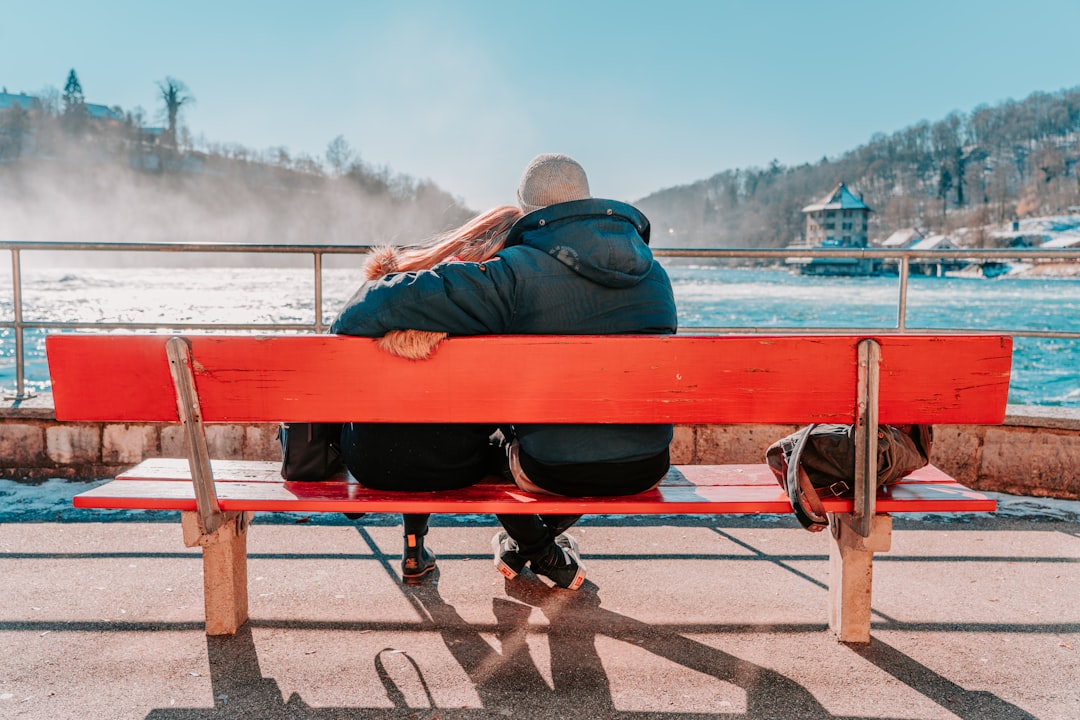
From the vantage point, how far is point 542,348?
214cm

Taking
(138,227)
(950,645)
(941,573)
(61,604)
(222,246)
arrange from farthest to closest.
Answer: (138,227), (222,246), (941,573), (61,604), (950,645)

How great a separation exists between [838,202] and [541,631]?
162798 mm

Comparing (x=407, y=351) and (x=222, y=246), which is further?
(x=222, y=246)

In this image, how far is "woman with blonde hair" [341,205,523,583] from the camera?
2375 millimetres

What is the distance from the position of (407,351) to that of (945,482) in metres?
1.72

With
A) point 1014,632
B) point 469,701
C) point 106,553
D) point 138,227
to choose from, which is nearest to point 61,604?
point 106,553

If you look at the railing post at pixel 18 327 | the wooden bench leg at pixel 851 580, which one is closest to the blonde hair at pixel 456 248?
the wooden bench leg at pixel 851 580

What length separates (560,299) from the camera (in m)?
2.25

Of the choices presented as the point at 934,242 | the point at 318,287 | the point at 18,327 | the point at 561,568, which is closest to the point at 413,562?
the point at 561,568

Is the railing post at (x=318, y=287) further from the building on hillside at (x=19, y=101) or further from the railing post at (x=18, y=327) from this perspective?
the building on hillside at (x=19, y=101)

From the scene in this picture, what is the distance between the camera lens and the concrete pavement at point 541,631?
217cm

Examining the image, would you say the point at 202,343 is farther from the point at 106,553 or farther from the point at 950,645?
the point at 950,645

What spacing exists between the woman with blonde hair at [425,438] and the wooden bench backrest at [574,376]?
22cm

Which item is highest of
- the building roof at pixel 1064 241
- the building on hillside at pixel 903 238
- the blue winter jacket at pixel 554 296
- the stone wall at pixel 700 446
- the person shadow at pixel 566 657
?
the building on hillside at pixel 903 238
